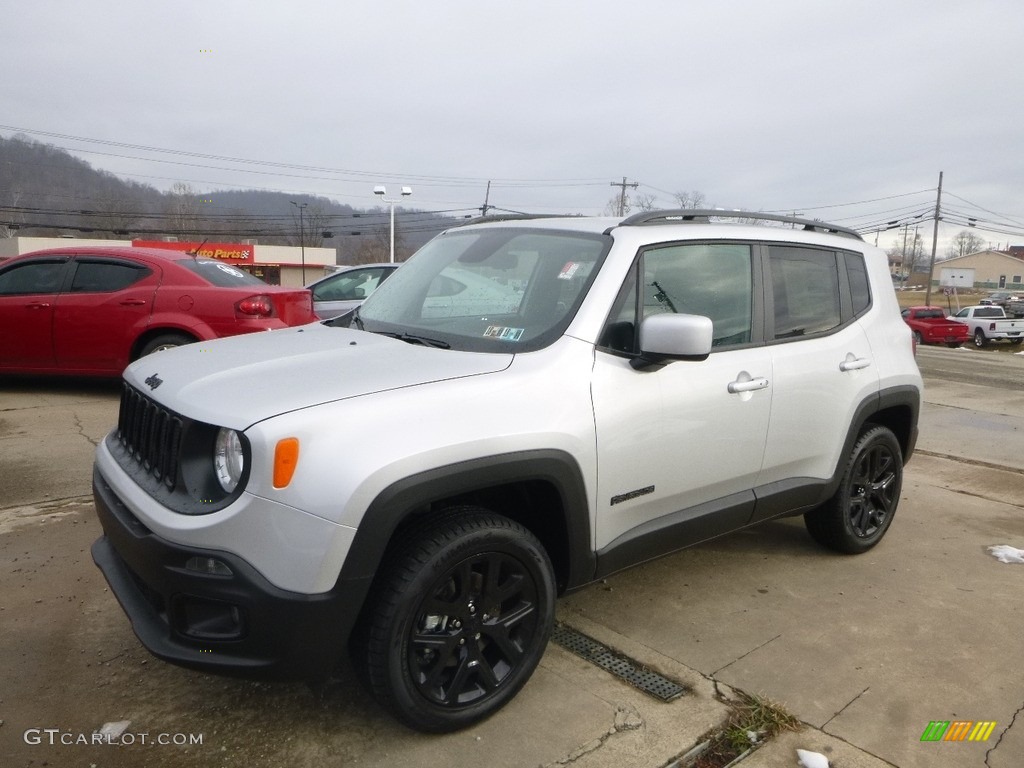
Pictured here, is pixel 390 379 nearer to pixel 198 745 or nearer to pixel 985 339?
pixel 198 745

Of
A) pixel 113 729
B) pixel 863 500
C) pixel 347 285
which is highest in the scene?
pixel 347 285

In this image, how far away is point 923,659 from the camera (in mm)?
3373

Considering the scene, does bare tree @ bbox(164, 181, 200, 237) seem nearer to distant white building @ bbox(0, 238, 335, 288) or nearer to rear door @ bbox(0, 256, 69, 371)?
distant white building @ bbox(0, 238, 335, 288)

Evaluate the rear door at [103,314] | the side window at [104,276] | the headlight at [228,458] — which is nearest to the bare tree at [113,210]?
the side window at [104,276]

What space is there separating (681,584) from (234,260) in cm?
5903

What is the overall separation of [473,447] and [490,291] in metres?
1.12

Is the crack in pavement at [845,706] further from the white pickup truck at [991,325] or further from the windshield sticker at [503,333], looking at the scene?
the white pickup truck at [991,325]

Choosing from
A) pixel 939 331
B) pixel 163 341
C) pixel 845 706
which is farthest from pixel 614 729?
pixel 939 331

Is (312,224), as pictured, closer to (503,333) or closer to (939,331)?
(939,331)

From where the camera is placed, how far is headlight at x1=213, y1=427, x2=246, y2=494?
2.40 metres

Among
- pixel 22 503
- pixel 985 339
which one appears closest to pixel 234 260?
pixel 985 339

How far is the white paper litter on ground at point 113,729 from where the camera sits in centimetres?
268

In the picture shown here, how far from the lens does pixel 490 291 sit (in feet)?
11.5

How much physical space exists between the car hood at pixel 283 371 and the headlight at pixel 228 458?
0.06 m
